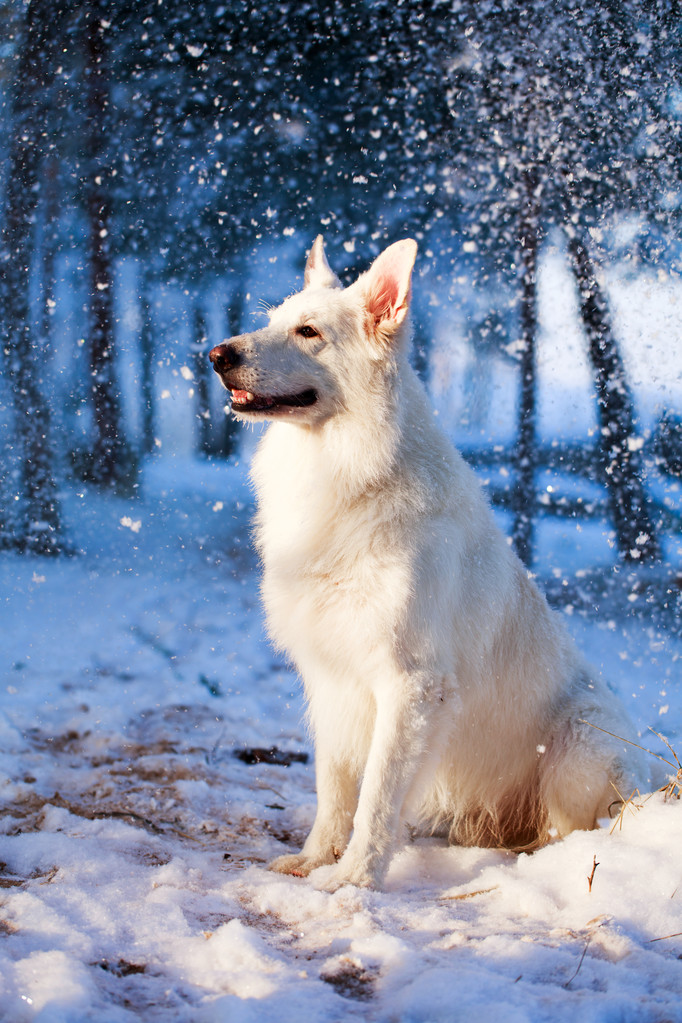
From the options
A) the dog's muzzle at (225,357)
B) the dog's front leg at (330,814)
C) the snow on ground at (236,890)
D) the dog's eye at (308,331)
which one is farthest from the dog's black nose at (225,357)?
the snow on ground at (236,890)

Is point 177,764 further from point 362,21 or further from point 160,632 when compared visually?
point 362,21

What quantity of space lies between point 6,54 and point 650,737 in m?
10.1

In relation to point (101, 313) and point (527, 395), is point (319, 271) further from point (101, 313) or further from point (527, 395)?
point (101, 313)

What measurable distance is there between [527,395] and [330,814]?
5.93 meters

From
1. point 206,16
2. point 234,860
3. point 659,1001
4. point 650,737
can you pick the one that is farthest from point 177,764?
point 206,16

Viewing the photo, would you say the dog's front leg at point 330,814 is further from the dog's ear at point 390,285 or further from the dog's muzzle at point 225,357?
the dog's ear at point 390,285

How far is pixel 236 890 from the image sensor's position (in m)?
2.27

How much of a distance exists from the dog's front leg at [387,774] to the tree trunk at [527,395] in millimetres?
5763

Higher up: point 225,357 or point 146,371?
point 146,371

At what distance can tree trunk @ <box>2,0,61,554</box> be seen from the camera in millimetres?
8103

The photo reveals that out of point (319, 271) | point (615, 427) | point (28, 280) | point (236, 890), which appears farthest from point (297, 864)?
point (28, 280)

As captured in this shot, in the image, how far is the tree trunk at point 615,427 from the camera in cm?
771

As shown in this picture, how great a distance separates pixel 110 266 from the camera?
879 cm

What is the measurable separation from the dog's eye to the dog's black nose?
0.97 feet
